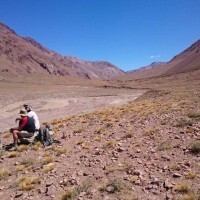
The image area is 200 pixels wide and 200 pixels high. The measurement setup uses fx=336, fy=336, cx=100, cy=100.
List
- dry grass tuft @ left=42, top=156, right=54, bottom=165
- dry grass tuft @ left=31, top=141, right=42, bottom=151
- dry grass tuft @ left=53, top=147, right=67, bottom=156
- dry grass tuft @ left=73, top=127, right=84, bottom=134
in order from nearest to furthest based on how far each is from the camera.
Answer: dry grass tuft @ left=42, top=156, right=54, bottom=165 → dry grass tuft @ left=53, top=147, right=67, bottom=156 → dry grass tuft @ left=31, top=141, right=42, bottom=151 → dry grass tuft @ left=73, top=127, right=84, bottom=134

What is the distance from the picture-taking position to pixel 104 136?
A: 14000mm

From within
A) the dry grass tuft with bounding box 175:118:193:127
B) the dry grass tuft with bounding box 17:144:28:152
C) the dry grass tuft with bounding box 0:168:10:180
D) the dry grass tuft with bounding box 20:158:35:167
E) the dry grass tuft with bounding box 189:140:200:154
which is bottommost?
the dry grass tuft with bounding box 0:168:10:180

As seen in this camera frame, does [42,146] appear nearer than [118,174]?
No

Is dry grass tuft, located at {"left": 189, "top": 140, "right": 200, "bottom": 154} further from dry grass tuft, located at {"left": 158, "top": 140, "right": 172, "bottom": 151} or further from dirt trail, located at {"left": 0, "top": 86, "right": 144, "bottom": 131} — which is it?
dirt trail, located at {"left": 0, "top": 86, "right": 144, "bottom": 131}

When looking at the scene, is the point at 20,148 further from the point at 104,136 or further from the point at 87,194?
the point at 87,194

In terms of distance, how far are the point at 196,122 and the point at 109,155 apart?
437 cm

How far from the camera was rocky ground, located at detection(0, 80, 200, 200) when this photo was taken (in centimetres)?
784

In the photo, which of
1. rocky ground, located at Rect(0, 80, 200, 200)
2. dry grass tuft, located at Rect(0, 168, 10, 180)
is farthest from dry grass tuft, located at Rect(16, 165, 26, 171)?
dry grass tuft, located at Rect(0, 168, 10, 180)

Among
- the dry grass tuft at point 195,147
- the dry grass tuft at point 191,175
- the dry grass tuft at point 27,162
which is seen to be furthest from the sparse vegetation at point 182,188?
the dry grass tuft at point 27,162

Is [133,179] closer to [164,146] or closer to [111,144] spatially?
[164,146]

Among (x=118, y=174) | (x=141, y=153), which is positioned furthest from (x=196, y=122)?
(x=118, y=174)

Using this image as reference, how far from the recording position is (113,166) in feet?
31.5

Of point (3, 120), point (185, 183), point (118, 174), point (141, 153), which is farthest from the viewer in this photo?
point (3, 120)

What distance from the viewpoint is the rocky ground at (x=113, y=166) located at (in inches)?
309
